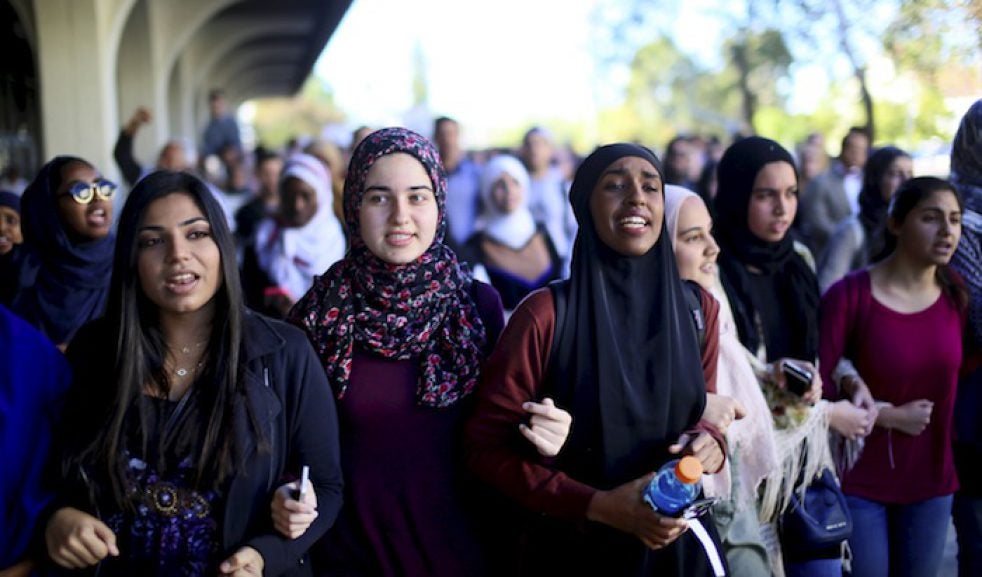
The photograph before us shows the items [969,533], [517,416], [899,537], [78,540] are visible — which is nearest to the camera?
[78,540]

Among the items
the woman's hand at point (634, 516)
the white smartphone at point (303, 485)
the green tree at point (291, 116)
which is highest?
the green tree at point (291, 116)

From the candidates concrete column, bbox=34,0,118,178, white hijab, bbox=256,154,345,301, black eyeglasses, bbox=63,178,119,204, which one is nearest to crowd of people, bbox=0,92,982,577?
black eyeglasses, bbox=63,178,119,204

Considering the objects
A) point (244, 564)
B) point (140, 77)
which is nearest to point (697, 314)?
point (244, 564)

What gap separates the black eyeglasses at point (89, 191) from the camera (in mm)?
4402

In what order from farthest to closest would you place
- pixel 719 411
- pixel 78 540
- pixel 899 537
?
1. pixel 899 537
2. pixel 719 411
3. pixel 78 540

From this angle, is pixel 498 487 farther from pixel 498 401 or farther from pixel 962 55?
pixel 962 55

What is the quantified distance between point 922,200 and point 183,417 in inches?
108

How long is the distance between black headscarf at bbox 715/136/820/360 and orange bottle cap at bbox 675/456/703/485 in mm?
1477

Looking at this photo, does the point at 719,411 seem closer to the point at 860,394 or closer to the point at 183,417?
the point at 860,394

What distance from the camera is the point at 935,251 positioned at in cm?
352

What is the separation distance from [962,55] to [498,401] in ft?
12.3

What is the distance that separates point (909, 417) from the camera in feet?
11.3

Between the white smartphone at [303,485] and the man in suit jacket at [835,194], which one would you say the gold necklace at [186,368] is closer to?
the white smartphone at [303,485]

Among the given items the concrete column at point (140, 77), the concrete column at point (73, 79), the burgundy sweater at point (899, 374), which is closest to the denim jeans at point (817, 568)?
the burgundy sweater at point (899, 374)
